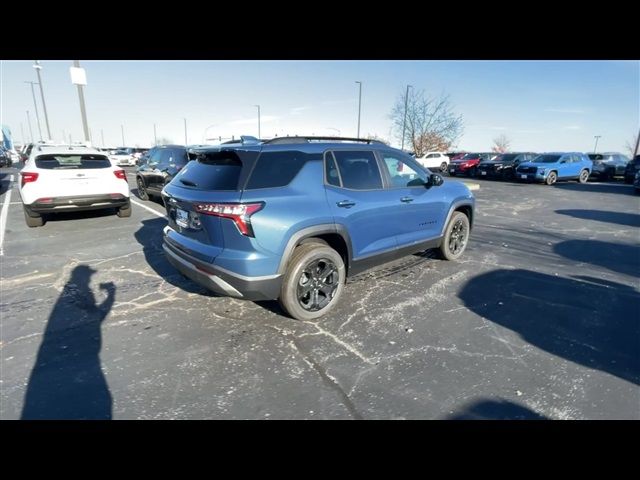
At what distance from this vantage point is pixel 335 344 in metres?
3.15

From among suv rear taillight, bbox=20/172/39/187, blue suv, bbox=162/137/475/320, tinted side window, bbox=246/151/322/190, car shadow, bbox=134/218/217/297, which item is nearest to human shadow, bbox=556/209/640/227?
blue suv, bbox=162/137/475/320

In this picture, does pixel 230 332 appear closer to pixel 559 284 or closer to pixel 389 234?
pixel 389 234

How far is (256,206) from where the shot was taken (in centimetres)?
301

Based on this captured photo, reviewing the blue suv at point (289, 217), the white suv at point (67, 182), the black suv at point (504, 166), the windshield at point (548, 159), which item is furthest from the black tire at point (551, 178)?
the white suv at point (67, 182)

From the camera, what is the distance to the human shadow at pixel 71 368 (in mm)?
2277

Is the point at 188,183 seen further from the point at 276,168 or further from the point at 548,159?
the point at 548,159

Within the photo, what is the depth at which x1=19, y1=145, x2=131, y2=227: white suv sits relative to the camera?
6621 millimetres

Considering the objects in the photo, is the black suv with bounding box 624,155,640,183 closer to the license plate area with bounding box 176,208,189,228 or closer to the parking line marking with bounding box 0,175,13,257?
the license plate area with bounding box 176,208,189,228

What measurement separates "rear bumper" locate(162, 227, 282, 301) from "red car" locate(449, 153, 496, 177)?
25.4m
